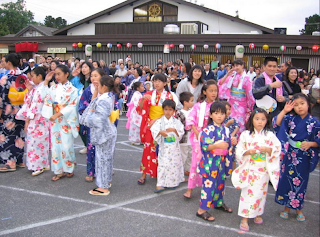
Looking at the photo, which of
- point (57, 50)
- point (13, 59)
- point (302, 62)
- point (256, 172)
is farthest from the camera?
point (57, 50)

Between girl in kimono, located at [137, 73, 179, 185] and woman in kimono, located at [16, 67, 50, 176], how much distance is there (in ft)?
5.53

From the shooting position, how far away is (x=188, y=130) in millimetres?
5055

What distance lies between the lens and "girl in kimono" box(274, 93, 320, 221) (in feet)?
12.4

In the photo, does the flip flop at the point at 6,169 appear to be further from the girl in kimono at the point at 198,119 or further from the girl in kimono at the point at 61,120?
the girl in kimono at the point at 198,119

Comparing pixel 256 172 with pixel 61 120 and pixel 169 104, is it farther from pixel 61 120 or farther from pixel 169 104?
pixel 61 120

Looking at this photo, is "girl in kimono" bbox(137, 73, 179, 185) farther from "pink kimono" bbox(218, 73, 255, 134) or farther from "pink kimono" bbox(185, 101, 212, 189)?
"pink kimono" bbox(218, 73, 255, 134)

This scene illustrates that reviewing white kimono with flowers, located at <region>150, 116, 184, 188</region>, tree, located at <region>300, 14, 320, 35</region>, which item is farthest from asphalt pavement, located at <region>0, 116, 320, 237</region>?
tree, located at <region>300, 14, 320, 35</region>

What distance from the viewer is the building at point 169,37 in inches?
571

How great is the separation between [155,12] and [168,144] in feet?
59.0

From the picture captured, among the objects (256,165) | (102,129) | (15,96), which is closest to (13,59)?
(15,96)

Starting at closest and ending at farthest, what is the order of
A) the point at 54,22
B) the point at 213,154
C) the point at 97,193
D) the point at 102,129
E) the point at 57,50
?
the point at 213,154, the point at 102,129, the point at 97,193, the point at 57,50, the point at 54,22

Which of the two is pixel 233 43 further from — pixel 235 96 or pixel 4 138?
pixel 4 138

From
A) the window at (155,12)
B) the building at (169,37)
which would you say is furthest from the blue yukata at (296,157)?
the window at (155,12)

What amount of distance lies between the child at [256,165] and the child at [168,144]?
46.0 inches
